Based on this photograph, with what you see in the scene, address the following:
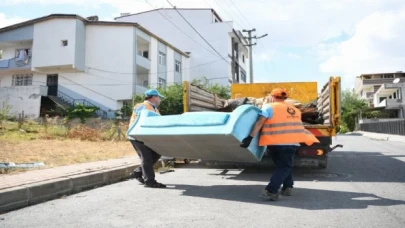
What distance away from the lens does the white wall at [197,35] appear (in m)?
44.1

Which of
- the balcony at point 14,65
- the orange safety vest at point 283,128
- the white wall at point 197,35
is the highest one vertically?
the white wall at point 197,35

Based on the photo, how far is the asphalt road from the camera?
4.12 metres

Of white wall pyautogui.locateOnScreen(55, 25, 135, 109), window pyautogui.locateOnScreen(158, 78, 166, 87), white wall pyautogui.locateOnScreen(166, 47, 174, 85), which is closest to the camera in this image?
white wall pyautogui.locateOnScreen(55, 25, 135, 109)

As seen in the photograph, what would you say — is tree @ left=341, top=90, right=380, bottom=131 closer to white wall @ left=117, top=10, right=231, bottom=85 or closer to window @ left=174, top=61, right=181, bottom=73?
white wall @ left=117, top=10, right=231, bottom=85

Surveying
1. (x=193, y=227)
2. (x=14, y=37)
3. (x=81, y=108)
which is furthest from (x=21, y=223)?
(x=14, y=37)

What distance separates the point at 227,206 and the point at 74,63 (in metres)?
29.2

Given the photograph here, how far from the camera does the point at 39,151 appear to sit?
10.2 meters

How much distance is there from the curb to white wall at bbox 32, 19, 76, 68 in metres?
26.6

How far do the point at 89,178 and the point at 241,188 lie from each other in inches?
102

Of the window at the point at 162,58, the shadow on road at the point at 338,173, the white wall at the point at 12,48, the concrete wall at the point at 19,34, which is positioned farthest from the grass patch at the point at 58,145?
the white wall at the point at 12,48

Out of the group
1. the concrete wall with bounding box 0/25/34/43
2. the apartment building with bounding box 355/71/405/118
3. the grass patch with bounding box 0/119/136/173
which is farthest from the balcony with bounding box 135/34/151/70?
the apartment building with bounding box 355/71/405/118

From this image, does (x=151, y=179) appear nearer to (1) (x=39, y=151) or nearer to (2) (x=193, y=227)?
(2) (x=193, y=227)

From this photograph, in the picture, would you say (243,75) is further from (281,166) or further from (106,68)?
(281,166)

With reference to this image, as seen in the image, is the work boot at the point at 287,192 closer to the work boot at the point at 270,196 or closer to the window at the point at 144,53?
the work boot at the point at 270,196
